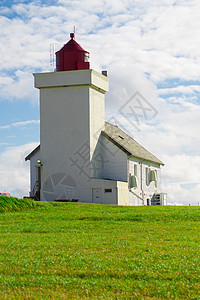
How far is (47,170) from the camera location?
44906mm

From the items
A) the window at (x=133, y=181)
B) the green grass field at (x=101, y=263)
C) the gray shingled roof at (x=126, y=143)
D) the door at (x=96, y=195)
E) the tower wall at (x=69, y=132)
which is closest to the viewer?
the green grass field at (x=101, y=263)

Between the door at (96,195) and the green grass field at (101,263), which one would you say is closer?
the green grass field at (101,263)

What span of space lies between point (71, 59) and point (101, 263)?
35747 mm

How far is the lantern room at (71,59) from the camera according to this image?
44.8m

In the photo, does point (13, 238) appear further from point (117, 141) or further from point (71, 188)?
point (117, 141)

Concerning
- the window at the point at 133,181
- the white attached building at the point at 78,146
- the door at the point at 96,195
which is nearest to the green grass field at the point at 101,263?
the door at the point at 96,195

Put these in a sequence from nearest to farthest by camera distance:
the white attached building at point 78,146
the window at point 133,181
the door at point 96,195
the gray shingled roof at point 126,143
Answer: the door at point 96,195
the white attached building at point 78,146
the window at point 133,181
the gray shingled roof at point 126,143

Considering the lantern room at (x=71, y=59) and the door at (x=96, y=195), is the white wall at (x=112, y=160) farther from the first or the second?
the lantern room at (x=71, y=59)

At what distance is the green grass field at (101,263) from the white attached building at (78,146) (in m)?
23.7

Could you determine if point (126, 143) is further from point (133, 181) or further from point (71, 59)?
point (71, 59)

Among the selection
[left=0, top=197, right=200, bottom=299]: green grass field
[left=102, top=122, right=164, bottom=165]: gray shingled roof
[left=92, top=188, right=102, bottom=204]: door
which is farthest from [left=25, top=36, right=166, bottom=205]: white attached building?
[left=0, top=197, right=200, bottom=299]: green grass field

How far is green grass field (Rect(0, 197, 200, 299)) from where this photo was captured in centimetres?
908

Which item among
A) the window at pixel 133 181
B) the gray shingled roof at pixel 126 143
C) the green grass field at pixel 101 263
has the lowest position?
the green grass field at pixel 101 263

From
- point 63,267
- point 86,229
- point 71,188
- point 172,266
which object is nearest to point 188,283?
point 172,266
